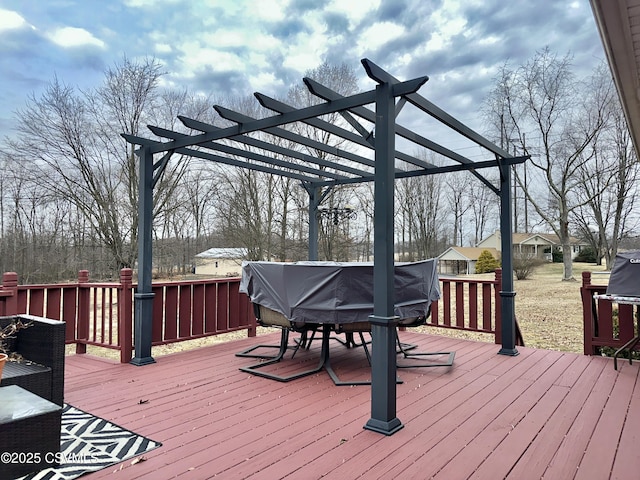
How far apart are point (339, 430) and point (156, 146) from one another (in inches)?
132

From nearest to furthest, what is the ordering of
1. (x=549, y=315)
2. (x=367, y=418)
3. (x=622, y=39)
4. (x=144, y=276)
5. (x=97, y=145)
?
(x=622, y=39) < (x=367, y=418) < (x=144, y=276) < (x=549, y=315) < (x=97, y=145)

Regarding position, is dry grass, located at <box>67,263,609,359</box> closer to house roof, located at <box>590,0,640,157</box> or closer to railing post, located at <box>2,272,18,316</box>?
railing post, located at <box>2,272,18,316</box>

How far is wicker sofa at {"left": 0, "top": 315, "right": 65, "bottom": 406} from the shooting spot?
93.8 inches

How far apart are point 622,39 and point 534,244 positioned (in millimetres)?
25467

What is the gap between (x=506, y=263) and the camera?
15.7 ft

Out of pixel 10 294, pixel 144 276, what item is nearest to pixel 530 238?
pixel 144 276

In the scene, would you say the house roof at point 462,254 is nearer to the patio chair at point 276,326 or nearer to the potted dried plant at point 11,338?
the patio chair at point 276,326

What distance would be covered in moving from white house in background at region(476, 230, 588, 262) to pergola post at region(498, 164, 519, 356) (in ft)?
51.9

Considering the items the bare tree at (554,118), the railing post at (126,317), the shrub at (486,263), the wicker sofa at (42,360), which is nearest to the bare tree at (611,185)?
the bare tree at (554,118)

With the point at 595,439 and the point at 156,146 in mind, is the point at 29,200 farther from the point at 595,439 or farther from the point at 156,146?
the point at 595,439

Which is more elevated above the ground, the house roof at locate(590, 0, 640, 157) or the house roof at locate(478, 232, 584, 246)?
the house roof at locate(590, 0, 640, 157)

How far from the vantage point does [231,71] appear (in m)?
11.4

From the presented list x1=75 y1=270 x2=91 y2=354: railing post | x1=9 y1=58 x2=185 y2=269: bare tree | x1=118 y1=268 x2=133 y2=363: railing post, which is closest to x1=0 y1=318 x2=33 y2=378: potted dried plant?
x1=118 y1=268 x2=133 y2=363: railing post

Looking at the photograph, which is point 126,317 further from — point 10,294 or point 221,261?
point 221,261
